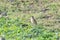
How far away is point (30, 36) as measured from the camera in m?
10.9

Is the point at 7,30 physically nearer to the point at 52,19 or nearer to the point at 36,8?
the point at 52,19

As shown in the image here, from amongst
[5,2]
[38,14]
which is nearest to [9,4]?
[5,2]

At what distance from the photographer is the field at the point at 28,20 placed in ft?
36.0

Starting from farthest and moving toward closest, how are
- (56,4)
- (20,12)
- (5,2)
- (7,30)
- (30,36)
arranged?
(5,2) < (56,4) < (20,12) < (7,30) < (30,36)

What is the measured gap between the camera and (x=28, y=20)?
531 inches

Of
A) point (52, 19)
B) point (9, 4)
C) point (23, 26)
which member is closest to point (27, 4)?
point (9, 4)

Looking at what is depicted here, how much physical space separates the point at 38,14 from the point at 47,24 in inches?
69.7

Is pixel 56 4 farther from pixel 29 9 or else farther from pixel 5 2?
pixel 5 2

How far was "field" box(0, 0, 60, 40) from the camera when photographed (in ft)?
36.0

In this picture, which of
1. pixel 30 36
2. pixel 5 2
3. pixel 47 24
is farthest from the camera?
pixel 5 2

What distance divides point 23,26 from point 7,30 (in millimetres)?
879

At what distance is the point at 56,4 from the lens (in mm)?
16047

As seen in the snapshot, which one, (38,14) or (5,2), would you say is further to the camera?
(5,2)

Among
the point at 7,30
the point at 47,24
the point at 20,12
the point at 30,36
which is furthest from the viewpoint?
the point at 20,12
